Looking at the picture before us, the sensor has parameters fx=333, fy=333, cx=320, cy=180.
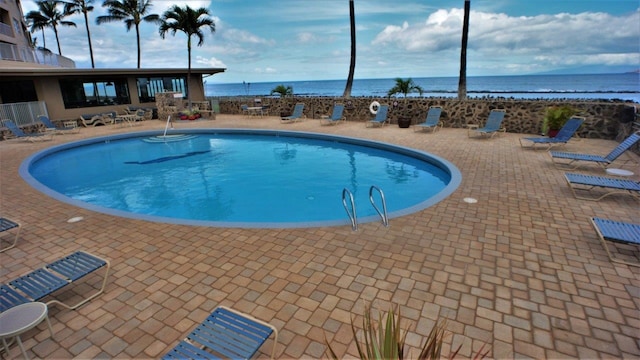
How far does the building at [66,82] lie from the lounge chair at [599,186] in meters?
17.7

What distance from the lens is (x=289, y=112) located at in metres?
17.2

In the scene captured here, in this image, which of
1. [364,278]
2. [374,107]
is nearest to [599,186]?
[364,278]

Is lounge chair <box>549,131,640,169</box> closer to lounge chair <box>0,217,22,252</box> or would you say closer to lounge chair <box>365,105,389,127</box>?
lounge chair <box>365,105,389,127</box>

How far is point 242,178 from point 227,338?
6.72 m

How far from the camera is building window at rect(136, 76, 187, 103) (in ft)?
63.8

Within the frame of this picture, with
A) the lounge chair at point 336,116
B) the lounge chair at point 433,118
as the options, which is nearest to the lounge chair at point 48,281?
the lounge chair at point 433,118

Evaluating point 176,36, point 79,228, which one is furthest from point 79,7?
→ point 79,228

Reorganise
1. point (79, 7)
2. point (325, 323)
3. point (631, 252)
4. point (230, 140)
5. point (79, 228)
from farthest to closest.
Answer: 1. point (79, 7)
2. point (230, 140)
3. point (79, 228)
4. point (631, 252)
5. point (325, 323)

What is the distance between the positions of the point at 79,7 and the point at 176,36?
51.3 feet

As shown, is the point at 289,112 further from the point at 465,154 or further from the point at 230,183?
the point at 465,154

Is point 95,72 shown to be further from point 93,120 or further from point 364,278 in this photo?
point 364,278

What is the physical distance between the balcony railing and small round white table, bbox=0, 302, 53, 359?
19591 mm

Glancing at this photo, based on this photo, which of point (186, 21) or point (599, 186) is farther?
point (186, 21)

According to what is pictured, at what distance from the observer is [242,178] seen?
8859 mm
